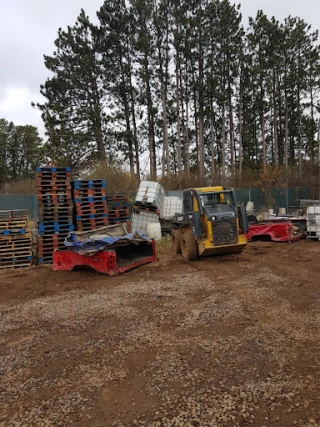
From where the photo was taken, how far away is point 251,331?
5152mm

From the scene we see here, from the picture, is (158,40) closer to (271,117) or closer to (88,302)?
(271,117)

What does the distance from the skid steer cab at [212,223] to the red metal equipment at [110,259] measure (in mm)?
1304

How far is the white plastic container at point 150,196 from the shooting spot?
55.4ft

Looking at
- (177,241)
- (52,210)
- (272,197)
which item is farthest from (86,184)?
(272,197)

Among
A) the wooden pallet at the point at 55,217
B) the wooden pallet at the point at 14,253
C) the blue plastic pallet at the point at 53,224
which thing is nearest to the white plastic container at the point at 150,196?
the wooden pallet at the point at 55,217

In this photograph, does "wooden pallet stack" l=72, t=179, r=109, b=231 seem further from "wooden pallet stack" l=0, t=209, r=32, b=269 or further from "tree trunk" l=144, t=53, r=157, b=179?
"tree trunk" l=144, t=53, r=157, b=179

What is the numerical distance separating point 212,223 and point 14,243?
6.27m

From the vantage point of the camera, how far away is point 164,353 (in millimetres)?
4598

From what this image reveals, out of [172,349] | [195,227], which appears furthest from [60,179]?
[172,349]

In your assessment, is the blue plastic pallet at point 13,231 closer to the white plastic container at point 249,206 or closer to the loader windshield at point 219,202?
the loader windshield at point 219,202

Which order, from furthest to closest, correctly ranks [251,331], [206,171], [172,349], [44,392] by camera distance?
[206,171] → [251,331] → [172,349] → [44,392]

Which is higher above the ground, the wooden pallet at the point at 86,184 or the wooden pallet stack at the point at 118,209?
the wooden pallet at the point at 86,184

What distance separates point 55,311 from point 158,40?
28.2 metres

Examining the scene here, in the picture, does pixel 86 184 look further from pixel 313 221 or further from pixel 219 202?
pixel 313 221
